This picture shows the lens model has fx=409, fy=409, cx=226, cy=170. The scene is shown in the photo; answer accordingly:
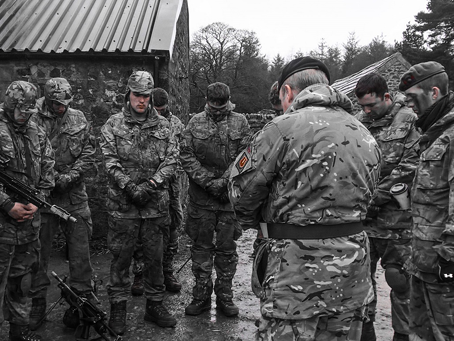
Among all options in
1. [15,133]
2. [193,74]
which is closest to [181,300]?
[15,133]

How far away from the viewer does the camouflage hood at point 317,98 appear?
7.50ft

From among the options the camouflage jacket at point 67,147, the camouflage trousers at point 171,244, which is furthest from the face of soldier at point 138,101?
the camouflage trousers at point 171,244

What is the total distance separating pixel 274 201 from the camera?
7.65 feet

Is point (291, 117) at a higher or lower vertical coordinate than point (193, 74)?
lower

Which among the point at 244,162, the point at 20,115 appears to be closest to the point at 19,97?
the point at 20,115

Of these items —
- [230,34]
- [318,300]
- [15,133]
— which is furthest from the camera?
[230,34]

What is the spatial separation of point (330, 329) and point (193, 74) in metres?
29.6

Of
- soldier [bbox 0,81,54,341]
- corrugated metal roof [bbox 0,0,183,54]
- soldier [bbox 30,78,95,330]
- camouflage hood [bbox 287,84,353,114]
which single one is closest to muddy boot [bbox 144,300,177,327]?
soldier [bbox 30,78,95,330]

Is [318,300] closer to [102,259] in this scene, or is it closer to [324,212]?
[324,212]

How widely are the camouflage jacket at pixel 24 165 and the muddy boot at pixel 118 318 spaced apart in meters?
1.06

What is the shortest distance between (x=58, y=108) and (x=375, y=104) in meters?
3.41

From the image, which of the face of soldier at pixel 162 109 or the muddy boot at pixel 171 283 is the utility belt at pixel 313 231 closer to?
the muddy boot at pixel 171 283

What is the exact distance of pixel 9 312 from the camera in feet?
12.4

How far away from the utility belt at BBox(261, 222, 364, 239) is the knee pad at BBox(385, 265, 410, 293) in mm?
1809
